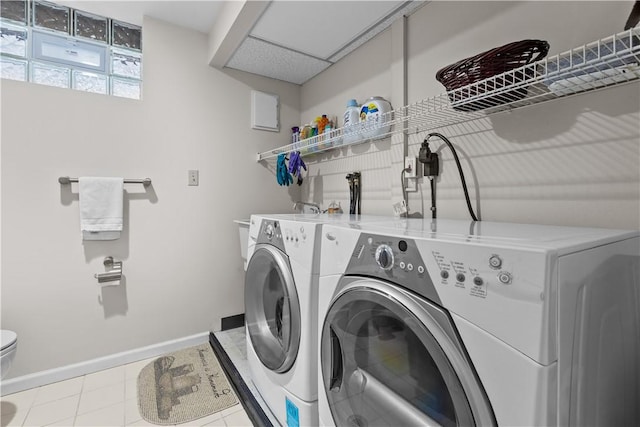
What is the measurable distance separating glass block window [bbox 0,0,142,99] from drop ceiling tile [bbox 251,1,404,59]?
3.15 ft

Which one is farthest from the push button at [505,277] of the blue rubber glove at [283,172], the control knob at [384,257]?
the blue rubber glove at [283,172]

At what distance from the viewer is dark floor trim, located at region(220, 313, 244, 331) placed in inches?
89.6

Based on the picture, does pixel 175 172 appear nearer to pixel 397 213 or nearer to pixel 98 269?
pixel 98 269

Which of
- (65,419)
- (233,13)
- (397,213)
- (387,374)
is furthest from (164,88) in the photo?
(387,374)

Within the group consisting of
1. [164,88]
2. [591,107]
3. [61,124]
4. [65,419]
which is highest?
[164,88]

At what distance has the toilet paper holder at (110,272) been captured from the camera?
1805 mm

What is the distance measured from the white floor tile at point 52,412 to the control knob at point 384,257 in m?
1.75

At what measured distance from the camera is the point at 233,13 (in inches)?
65.5

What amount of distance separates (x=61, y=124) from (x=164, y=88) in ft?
2.05

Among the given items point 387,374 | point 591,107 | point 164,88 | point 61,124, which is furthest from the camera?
point 164,88

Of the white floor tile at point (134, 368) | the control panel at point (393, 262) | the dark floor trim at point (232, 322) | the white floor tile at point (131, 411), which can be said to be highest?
the control panel at point (393, 262)

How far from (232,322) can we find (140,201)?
1.10m

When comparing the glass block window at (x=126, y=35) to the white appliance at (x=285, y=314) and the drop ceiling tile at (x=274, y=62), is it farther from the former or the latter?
the white appliance at (x=285, y=314)

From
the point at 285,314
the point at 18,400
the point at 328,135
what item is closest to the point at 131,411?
the point at 18,400
